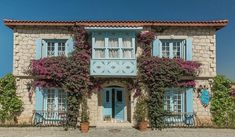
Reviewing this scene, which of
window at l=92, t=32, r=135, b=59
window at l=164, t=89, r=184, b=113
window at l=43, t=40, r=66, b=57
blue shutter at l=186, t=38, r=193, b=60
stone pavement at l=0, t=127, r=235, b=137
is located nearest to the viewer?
stone pavement at l=0, t=127, r=235, b=137

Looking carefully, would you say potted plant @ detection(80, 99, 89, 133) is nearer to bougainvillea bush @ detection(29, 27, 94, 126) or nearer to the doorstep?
bougainvillea bush @ detection(29, 27, 94, 126)

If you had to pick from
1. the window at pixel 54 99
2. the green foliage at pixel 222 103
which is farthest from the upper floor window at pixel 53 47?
the green foliage at pixel 222 103

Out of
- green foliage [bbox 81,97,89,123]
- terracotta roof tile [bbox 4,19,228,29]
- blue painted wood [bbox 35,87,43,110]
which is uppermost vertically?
terracotta roof tile [bbox 4,19,228,29]

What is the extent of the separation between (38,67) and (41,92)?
1.62 meters

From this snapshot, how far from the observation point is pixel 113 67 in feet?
59.6

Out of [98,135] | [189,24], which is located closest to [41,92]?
[98,135]

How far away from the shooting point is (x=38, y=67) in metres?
18.5

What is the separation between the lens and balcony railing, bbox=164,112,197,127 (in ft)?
61.2

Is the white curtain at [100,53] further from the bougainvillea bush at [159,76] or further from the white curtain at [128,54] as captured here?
the bougainvillea bush at [159,76]

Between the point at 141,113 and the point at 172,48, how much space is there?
192 inches

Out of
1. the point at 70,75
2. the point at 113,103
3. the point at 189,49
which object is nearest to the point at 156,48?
the point at 189,49

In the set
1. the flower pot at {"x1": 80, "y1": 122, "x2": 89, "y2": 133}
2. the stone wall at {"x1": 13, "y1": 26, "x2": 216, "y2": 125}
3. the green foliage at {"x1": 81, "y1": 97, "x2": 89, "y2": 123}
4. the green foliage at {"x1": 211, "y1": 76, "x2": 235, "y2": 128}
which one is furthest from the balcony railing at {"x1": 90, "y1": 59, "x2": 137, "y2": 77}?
the green foliage at {"x1": 211, "y1": 76, "x2": 235, "y2": 128}

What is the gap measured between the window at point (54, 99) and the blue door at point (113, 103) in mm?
2694

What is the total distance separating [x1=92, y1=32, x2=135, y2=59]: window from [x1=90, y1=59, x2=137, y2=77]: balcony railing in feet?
1.32
